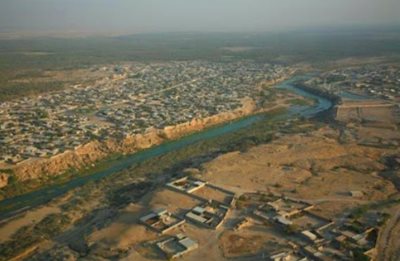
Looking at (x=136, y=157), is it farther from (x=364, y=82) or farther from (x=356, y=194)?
(x=364, y=82)

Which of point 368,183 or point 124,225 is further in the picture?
point 368,183

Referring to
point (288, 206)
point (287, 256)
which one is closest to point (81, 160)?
point (288, 206)

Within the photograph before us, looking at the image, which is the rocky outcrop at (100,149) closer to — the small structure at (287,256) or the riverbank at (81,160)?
the riverbank at (81,160)

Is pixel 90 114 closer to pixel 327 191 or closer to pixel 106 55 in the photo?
pixel 327 191

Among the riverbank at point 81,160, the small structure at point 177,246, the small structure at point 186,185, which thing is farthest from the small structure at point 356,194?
the riverbank at point 81,160

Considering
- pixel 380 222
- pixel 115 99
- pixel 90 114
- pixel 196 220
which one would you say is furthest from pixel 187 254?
pixel 115 99

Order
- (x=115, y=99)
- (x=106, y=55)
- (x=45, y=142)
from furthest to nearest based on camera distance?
(x=106, y=55) → (x=115, y=99) → (x=45, y=142)
